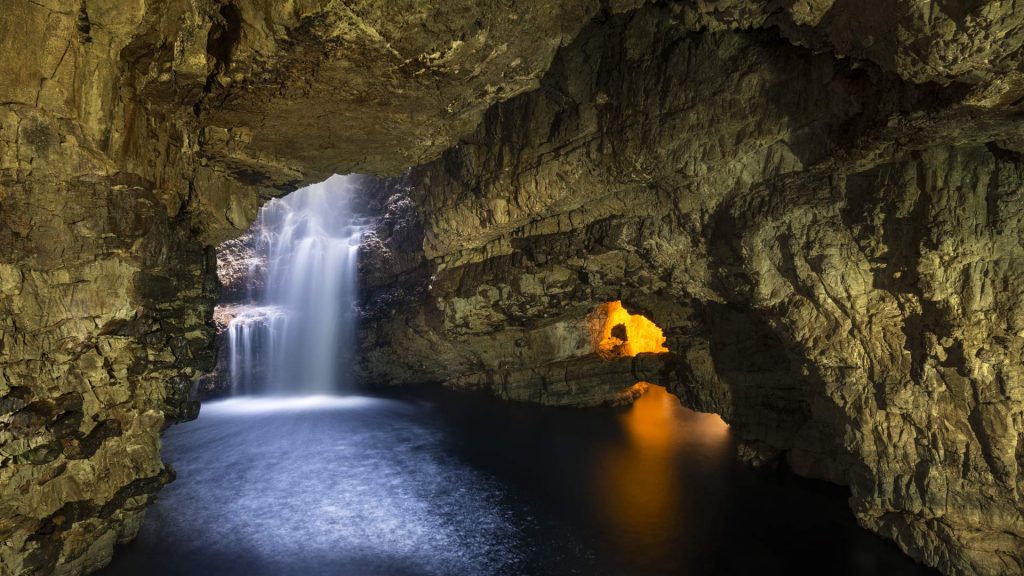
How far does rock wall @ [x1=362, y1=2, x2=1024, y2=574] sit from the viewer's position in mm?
5465

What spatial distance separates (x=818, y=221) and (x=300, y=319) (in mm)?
18364

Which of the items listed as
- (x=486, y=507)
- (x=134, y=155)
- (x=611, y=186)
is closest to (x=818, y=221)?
(x=611, y=186)

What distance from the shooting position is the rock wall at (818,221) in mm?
5465

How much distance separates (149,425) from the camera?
6672mm

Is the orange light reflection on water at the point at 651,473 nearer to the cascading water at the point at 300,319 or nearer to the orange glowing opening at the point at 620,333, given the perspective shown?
the orange glowing opening at the point at 620,333

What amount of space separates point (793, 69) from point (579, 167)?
3.96 metres

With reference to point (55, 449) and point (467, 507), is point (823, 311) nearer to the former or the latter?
point (467, 507)

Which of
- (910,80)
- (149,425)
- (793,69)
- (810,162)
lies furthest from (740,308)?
(149,425)

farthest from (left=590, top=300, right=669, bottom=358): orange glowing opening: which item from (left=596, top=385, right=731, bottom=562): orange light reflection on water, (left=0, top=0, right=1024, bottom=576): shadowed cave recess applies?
(left=0, top=0, right=1024, bottom=576): shadowed cave recess

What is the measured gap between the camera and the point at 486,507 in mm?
8836

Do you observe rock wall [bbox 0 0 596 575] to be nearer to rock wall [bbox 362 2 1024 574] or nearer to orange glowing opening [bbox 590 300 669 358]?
rock wall [bbox 362 2 1024 574]

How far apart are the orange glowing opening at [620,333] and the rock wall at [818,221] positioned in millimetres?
4394

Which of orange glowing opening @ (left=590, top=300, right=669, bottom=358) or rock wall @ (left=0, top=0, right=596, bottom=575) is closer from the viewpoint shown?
rock wall @ (left=0, top=0, right=596, bottom=575)

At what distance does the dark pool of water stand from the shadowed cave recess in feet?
2.00
